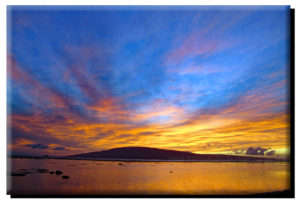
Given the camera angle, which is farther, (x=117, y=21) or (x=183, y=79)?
(x=183, y=79)

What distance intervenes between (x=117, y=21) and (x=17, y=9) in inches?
84.9

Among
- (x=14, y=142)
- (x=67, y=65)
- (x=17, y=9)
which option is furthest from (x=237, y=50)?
(x=14, y=142)

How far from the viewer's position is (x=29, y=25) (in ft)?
15.1

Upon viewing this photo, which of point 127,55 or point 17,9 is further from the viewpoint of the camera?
point 127,55

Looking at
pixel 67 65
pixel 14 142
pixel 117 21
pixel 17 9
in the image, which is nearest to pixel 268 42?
pixel 117 21

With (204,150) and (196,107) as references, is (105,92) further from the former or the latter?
(204,150)

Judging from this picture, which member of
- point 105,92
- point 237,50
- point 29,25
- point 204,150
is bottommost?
point 204,150

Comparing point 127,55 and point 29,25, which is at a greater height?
point 29,25

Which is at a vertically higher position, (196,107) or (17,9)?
(17,9)

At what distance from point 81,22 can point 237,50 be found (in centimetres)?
358

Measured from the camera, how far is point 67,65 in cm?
482

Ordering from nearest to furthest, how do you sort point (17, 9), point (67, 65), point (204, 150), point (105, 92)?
point (17, 9) → point (67, 65) → point (105, 92) → point (204, 150)

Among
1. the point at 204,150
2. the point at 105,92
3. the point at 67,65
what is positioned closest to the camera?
the point at 67,65

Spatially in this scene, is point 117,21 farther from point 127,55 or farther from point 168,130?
point 168,130
